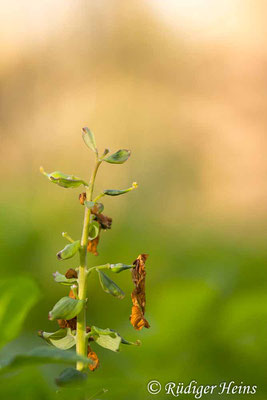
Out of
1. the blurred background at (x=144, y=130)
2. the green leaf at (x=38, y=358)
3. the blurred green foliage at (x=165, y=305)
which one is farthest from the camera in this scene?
the blurred background at (x=144, y=130)

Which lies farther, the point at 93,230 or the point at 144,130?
the point at 144,130

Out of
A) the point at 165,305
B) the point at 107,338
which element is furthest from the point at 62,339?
the point at 165,305

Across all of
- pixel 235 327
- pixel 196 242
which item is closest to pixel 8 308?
pixel 235 327

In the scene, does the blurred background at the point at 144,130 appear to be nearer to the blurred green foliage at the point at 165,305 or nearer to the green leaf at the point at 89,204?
the blurred green foliage at the point at 165,305

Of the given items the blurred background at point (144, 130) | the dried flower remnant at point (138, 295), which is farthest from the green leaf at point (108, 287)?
the blurred background at point (144, 130)

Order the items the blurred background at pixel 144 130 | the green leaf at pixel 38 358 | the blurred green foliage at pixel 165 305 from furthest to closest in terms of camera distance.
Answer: the blurred background at pixel 144 130 → the blurred green foliage at pixel 165 305 → the green leaf at pixel 38 358

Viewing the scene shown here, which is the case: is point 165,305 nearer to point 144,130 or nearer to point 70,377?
point 70,377
